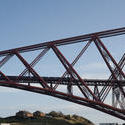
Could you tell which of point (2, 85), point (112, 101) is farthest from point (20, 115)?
point (112, 101)

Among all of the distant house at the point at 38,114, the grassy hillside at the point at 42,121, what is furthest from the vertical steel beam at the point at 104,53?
the distant house at the point at 38,114

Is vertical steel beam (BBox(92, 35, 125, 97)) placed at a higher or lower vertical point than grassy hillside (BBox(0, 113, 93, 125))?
higher

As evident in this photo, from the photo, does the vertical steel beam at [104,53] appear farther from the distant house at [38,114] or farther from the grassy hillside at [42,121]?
A: the distant house at [38,114]

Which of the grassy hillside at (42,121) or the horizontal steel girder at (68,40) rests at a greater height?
the horizontal steel girder at (68,40)

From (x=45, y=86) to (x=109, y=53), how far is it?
36.1 feet

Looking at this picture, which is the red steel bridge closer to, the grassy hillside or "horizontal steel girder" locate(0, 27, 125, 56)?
"horizontal steel girder" locate(0, 27, 125, 56)

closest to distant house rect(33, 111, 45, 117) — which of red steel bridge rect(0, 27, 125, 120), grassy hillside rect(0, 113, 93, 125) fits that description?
grassy hillside rect(0, 113, 93, 125)

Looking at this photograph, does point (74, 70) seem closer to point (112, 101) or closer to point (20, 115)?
point (112, 101)

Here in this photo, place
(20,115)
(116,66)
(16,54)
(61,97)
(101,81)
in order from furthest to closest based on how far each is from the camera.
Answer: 1. (20,115)
2. (101,81)
3. (16,54)
4. (61,97)
5. (116,66)

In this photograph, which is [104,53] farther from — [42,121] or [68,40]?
[42,121]

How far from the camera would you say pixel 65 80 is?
38594mm

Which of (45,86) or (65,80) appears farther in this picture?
(65,80)

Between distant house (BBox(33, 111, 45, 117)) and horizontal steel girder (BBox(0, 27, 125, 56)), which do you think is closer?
horizontal steel girder (BBox(0, 27, 125, 56))

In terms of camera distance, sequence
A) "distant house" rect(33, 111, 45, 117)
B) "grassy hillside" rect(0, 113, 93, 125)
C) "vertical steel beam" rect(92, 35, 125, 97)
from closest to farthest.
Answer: "vertical steel beam" rect(92, 35, 125, 97), "grassy hillside" rect(0, 113, 93, 125), "distant house" rect(33, 111, 45, 117)
